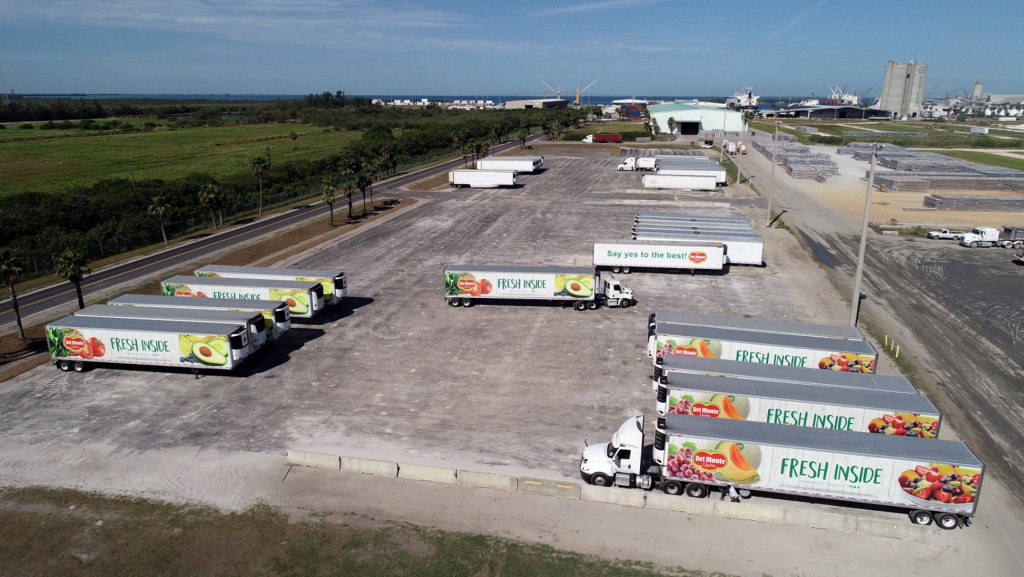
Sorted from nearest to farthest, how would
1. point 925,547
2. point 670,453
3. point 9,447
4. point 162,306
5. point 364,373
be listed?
1. point 925,547
2. point 670,453
3. point 9,447
4. point 364,373
5. point 162,306

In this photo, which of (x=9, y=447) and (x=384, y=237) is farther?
(x=384, y=237)

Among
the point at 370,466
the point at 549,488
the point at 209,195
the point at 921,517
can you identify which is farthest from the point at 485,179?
the point at 921,517

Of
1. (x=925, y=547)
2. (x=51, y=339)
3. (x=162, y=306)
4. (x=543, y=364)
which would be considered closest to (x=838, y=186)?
(x=543, y=364)

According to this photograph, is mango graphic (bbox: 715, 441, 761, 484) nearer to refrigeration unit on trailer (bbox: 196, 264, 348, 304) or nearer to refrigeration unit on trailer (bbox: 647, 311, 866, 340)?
refrigeration unit on trailer (bbox: 647, 311, 866, 340)

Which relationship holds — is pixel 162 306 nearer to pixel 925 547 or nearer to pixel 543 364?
pixel 543 364

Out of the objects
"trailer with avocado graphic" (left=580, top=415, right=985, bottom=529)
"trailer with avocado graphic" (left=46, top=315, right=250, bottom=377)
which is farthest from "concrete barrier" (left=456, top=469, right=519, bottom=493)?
"trailer with avocado graphic" (left=46, top=315, right=250, bottom=377)
